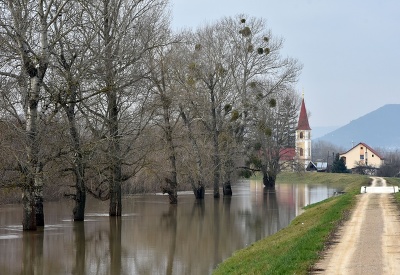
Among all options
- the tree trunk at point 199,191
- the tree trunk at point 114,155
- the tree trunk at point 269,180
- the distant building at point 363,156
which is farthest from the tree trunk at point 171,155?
the distant building at point 363,156

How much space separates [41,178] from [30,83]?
140 inches

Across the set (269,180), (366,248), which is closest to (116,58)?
(366,248)

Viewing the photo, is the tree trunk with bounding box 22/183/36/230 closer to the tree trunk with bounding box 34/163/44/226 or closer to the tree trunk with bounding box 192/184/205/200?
the tree trunk with bounding box 34/163/44/226

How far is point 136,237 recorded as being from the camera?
1043 inches

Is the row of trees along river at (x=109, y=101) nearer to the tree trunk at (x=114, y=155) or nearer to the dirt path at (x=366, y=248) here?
the tree trunk at (x=114, y=155)

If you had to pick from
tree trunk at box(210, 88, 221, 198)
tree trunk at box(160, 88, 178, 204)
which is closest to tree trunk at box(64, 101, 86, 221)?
tree trunk at box(160, 88, 178, 204)

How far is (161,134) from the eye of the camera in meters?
43.1

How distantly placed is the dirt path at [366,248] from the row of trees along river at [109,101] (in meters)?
11.4

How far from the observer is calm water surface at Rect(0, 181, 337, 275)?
Answer: 65.2 feet

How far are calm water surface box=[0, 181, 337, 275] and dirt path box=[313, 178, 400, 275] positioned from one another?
3876 millimetres

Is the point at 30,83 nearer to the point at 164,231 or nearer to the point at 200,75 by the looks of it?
the point at 164,231

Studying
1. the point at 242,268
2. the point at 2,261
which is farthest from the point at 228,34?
the point at 242,268

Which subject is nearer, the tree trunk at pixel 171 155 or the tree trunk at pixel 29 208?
the tree trunk at pixel 29 208

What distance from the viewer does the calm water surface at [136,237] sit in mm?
19875
